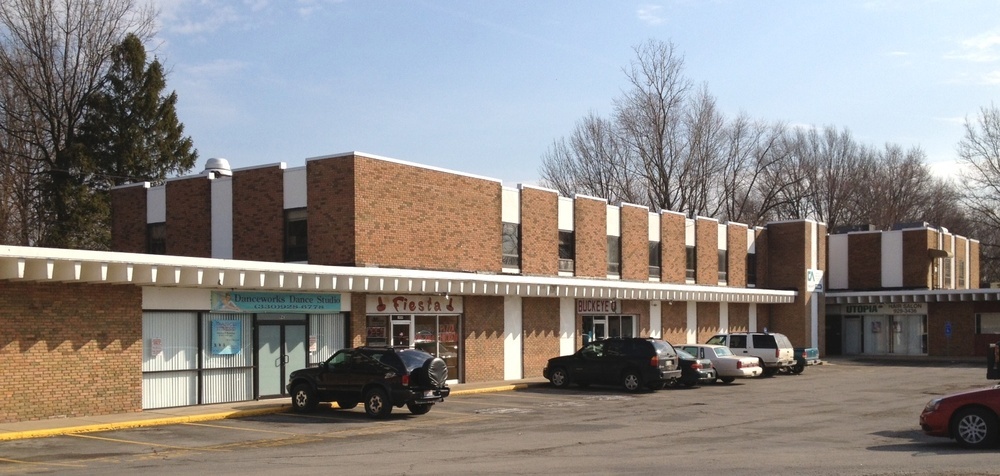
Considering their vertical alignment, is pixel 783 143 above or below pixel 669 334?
above

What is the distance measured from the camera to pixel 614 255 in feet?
135

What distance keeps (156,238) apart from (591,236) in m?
16.3

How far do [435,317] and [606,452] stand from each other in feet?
51.8

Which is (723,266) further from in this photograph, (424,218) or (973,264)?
(973,264)

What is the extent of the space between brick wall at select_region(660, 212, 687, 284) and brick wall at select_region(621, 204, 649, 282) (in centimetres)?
137

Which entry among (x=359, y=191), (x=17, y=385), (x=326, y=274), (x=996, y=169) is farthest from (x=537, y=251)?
(x=996, y=169)

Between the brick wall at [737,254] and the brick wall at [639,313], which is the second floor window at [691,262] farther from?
the brick wall at [639,313]

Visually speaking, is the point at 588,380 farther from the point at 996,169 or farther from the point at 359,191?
the point at 996,169

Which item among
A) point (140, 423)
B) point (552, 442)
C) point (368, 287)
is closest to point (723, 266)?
point (368, 287)

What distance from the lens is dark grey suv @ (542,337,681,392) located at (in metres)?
29.3

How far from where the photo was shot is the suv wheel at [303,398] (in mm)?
23016

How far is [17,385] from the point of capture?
20.4 meters

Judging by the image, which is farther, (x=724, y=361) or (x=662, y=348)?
(x=724, y=361)

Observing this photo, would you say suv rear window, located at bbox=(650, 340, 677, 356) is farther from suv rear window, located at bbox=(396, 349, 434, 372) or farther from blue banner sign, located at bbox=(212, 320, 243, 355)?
blue banner sign, located at bbox=(212, 320, 243, 355)
